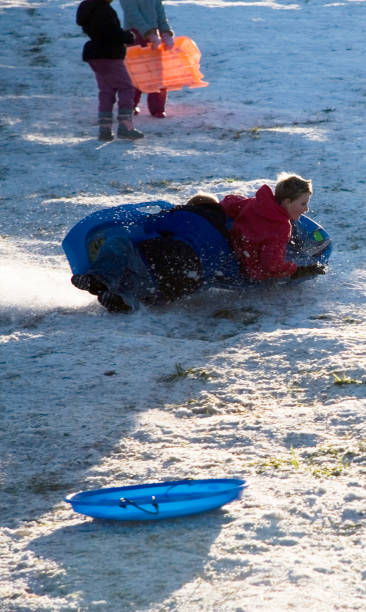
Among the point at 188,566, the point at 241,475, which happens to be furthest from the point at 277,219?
the point at 188,566

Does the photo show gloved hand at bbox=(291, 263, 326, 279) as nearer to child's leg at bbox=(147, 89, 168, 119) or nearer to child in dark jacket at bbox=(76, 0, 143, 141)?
child in dark jacket at bbox=(76, 0, 143, 141)

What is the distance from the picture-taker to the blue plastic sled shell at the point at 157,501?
2.71 meters

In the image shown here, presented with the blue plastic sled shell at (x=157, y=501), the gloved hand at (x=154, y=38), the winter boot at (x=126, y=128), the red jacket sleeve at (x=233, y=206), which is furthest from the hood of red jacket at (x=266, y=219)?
the gloved hand at (x=154, y=38)

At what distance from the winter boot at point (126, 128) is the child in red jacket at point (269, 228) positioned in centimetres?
387

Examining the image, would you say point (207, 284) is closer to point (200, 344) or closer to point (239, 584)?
point (200, 344)

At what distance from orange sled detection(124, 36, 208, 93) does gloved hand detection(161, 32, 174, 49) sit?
0.19 ft

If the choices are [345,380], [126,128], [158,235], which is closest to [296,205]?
[158,235]

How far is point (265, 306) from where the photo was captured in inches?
193

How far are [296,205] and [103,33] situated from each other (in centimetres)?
423

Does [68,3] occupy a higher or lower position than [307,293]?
higher

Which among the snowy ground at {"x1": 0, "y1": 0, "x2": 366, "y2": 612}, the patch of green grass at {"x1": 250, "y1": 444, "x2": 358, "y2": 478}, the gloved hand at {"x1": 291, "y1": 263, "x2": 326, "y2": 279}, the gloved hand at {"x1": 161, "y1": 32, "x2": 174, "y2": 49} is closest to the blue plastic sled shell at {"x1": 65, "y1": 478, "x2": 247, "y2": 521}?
the snowy ground at {"x1": 0, "y1": 0, "x2": 366, "y2": 612}

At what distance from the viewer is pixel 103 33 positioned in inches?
325

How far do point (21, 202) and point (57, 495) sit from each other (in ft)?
14.0

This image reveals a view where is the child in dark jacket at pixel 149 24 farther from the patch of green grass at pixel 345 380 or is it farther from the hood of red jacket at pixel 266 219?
the patch of green grass at pixel 345 380
